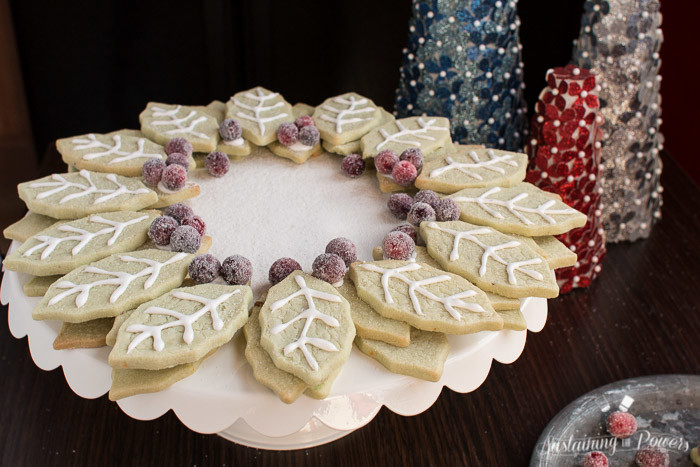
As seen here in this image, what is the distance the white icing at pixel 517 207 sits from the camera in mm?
1181

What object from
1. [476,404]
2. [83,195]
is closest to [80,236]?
[83,195]

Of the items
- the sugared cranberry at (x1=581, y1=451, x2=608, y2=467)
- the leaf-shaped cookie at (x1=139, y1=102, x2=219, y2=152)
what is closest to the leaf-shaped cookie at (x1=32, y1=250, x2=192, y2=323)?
the leaf-shaped cookie at (x1=139, y1=102, x2=219, y2=152)

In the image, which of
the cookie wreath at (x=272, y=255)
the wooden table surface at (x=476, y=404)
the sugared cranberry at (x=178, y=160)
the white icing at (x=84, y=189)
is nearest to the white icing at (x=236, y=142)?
the cookie wreath at (x=272, y=255)

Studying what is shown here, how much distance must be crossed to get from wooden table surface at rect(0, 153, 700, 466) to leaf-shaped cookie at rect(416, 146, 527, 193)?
1.43 feet

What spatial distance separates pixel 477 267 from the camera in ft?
3.51

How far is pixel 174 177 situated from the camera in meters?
1.24

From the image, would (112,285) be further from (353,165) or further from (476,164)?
(476,164)

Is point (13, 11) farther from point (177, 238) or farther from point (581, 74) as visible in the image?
point (581, 74)

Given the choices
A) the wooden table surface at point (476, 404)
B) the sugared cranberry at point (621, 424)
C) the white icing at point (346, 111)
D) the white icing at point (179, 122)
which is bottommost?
the wooden table surface at point (476, 404)

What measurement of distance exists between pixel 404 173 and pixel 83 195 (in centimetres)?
57

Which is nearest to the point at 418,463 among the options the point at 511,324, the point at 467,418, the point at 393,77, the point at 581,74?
the point at 467,418

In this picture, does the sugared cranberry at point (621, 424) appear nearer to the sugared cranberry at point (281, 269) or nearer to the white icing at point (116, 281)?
the sugared cranberry at point (281, 269)

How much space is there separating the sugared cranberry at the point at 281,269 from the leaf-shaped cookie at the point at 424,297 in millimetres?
91

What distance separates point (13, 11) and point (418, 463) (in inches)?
61.0
